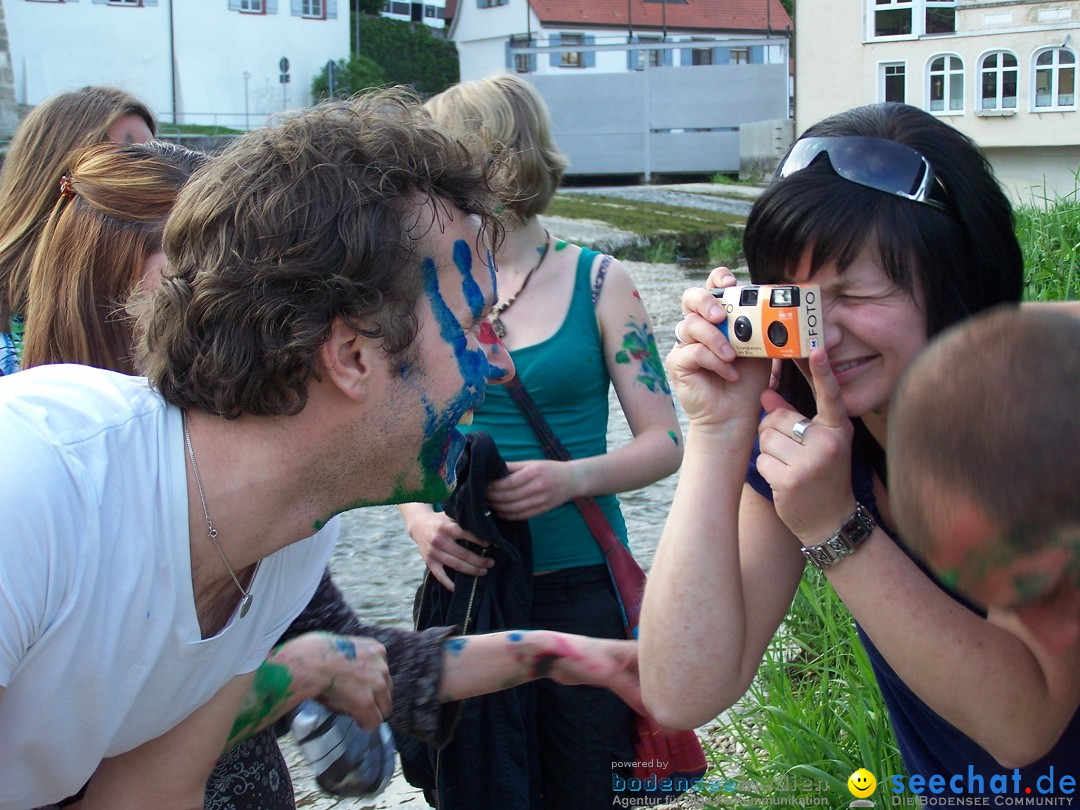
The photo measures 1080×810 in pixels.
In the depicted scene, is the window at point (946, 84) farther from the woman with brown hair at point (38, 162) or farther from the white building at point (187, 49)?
the woman with brown hair at point (38, 162)

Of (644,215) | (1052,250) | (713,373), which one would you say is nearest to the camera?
(713,373)

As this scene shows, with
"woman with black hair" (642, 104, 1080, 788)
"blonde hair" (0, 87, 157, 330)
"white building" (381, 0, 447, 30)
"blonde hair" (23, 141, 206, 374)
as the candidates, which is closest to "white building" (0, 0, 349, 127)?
"white building" (381, 0, 447, 30)

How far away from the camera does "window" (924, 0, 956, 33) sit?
82.2 ft

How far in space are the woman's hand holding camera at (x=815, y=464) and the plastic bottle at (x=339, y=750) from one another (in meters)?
0.95

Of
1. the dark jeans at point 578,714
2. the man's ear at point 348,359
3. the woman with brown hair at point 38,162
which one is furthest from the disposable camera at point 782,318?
the woman with brown hair at point 38,162

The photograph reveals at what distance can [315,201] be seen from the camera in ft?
5.89

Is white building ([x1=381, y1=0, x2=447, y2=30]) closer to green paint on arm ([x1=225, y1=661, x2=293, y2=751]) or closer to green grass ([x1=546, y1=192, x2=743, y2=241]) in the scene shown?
green grass ([x1=546, y1=192, x2=743, y2=241])

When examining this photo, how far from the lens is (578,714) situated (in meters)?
2.71

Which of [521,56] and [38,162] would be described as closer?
[38,162]

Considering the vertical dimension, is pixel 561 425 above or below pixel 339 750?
above

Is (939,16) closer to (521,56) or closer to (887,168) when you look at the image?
(521,56)

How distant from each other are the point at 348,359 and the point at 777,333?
28.5 inches

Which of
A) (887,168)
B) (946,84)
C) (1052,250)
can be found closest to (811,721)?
(887,168)

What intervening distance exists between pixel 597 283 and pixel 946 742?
1560 millimetres
